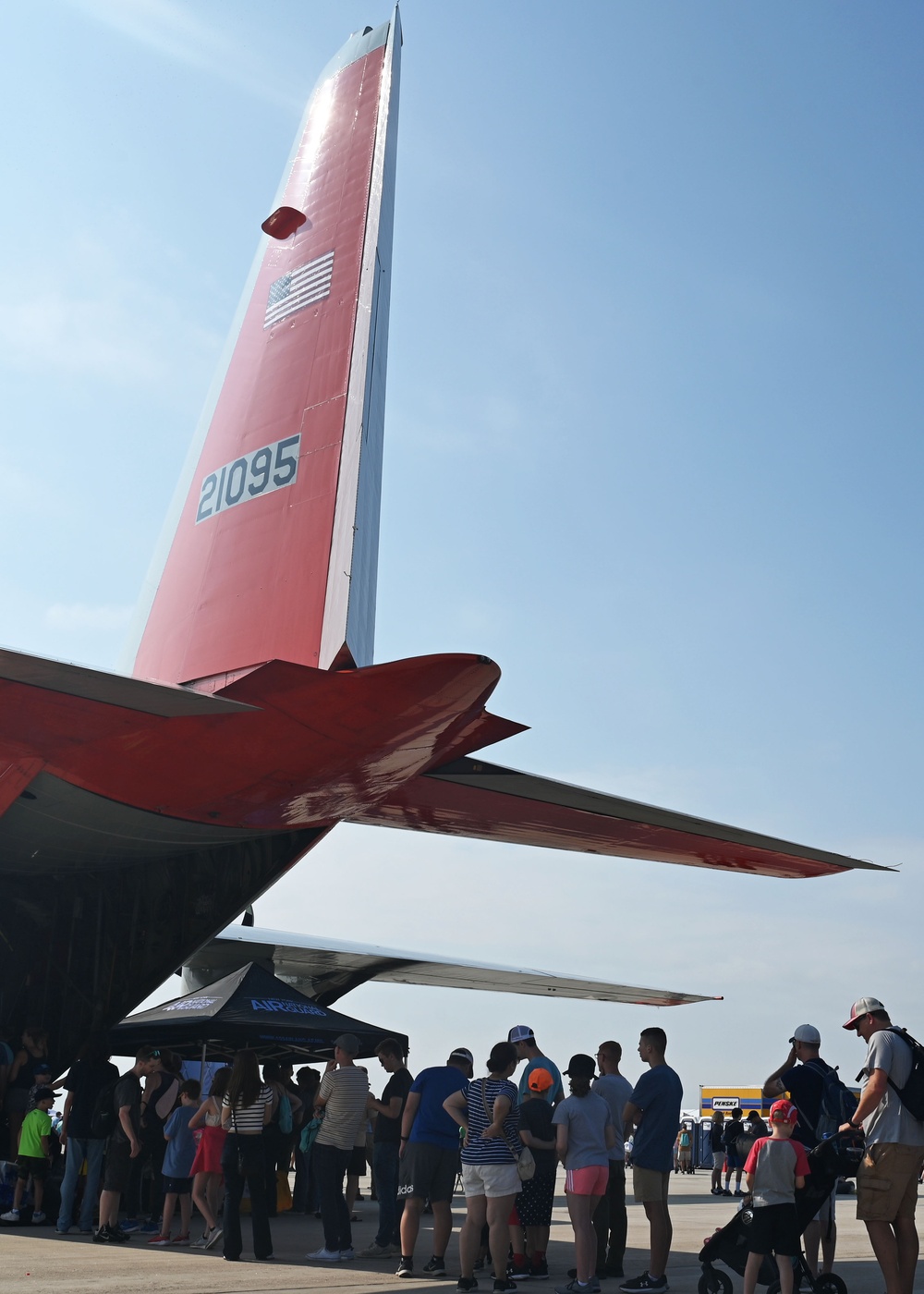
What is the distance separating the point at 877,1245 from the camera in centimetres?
539

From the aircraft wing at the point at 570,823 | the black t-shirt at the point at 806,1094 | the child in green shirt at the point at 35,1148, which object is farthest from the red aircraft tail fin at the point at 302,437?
the black t-shirt at the point at 806,1094

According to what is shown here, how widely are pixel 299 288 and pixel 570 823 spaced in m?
5.60

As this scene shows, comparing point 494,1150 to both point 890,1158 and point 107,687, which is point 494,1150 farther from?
point 107,687

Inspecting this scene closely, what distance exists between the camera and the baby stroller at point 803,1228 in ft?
18.9

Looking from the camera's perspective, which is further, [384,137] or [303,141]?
[303,141]

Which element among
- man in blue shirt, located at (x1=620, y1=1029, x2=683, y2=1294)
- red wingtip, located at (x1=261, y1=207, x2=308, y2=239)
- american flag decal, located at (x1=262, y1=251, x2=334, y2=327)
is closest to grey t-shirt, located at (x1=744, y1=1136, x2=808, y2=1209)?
man in blue shirt, located at (x1=620, y1=1029, x2=683, y2=1294)

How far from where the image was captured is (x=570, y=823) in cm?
1072

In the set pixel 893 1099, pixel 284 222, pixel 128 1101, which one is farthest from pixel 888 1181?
pixel 284 222

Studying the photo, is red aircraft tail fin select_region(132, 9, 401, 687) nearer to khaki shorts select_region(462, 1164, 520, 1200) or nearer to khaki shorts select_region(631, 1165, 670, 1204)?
khaki shorts select_region(462, 1164, 520, 1200)

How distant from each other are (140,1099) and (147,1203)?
2818mm

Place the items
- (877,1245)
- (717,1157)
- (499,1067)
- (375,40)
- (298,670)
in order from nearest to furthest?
(877,1245) → (499,1067) → (298,670) → (375,40) → (717,1157)

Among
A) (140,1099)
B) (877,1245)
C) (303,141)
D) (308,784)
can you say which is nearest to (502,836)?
(308,784)

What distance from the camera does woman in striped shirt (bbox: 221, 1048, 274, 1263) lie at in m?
7.32

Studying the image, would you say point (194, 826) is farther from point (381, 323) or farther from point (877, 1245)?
point (877, 1245)
